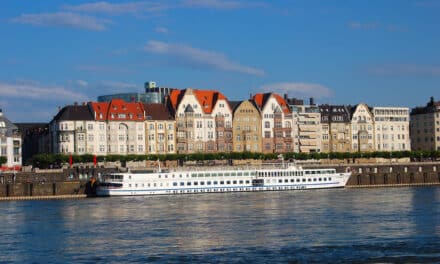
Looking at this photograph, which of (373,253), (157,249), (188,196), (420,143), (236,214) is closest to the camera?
(373,253)

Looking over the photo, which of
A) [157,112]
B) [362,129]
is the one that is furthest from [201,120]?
[362,129]

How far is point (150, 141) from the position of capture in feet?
466

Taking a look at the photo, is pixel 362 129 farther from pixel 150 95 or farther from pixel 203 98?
pixel 150 95

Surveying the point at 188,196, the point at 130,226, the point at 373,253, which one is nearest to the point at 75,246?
the point at 130,226

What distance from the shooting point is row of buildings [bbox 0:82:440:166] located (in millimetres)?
139000

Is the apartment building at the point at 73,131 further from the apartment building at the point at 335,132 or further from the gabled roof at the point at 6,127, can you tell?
the apartment building at the point at 335,132

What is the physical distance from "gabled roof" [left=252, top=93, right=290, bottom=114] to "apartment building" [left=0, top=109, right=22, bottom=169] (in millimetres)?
40112

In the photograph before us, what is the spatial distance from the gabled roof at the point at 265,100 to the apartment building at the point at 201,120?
268 inches

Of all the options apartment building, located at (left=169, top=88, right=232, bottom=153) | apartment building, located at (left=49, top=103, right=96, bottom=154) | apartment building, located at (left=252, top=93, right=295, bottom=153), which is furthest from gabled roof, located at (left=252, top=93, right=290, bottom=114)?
apartment building, located at (left=49, top=103, right=96, bottom=154)

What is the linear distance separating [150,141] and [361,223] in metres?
78.2

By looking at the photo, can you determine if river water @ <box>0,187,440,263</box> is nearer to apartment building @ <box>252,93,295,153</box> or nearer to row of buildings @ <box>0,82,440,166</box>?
row of buildings @ <box>0,82,440,166</box>

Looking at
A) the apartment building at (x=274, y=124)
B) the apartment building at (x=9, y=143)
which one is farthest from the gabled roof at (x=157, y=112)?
the apartment building at (x=9, y=143)

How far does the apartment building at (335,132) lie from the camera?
161 meters

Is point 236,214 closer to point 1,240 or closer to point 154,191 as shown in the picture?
point 1,240
